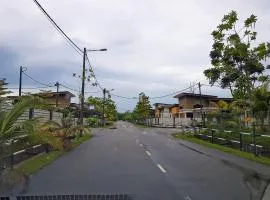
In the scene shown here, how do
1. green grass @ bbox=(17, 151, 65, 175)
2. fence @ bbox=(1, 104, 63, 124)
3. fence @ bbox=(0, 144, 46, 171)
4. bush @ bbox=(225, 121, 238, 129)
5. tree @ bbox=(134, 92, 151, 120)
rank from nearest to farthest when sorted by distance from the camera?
fence @ bbox=(1, 104, 63, 124)
green grass @ bbox=(17, 151, 65, 175)
fence @ bbox=(0, 144, 46, 171)
bush @ bbox=(225, 121, 238, 129)
tree @ bbox=(134, 92, 151, 120)

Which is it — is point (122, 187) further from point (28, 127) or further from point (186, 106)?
point (186, 106)

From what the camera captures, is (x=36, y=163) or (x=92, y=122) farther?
(x=92, y=122)

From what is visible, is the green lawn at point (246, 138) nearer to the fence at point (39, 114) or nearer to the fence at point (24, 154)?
the fence at point (39, 114)

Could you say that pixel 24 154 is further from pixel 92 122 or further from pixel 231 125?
pixel 92 122

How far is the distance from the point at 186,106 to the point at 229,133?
196 ft

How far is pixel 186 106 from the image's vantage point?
298ft

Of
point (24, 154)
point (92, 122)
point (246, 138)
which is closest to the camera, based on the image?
point (24, 154)

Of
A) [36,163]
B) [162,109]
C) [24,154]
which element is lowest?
[36,163]

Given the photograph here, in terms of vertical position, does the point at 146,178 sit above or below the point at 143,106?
below

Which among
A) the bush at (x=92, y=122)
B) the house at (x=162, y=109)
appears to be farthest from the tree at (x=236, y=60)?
the house at (x=162, y=109)

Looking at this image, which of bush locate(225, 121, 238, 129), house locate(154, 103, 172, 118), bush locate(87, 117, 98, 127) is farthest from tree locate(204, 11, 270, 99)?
house locate(154, 103, 172, 118)

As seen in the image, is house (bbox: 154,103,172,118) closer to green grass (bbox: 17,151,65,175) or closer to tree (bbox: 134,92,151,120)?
tree (bbox: 134,92,151,120)

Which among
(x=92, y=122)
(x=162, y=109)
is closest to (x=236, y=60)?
(x=92, y=122)

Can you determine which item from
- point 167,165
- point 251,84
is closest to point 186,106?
point 251,84
